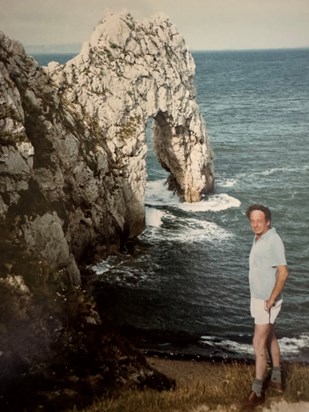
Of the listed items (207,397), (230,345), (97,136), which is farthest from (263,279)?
(97,136)

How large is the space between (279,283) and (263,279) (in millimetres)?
316

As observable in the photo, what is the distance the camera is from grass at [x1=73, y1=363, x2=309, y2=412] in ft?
31.9

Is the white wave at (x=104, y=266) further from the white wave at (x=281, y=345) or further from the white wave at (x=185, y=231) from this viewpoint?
the white wave at (x=281, y=345)

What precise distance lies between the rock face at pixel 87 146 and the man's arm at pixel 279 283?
8.48m

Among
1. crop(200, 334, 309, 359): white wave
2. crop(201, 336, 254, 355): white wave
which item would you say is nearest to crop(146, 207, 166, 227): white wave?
crop(201, 336, 254, 355): white wave

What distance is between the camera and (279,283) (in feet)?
29.0

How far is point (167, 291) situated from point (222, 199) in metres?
19.5

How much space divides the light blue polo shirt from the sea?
13526 mm

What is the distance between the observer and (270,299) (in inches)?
351

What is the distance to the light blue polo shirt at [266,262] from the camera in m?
Result: 8.84

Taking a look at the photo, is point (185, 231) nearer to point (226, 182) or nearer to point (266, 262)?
point (226, 182)

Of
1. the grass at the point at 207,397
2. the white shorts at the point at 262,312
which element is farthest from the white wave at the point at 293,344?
the white shorts at the point at 262,312

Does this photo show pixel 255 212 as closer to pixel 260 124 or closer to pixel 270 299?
pixel 270 299

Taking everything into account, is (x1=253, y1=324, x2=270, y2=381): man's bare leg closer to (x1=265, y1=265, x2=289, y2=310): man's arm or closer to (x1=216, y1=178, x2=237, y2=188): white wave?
(x1=265, y1=265, x2=289, y2=310): man's arm
